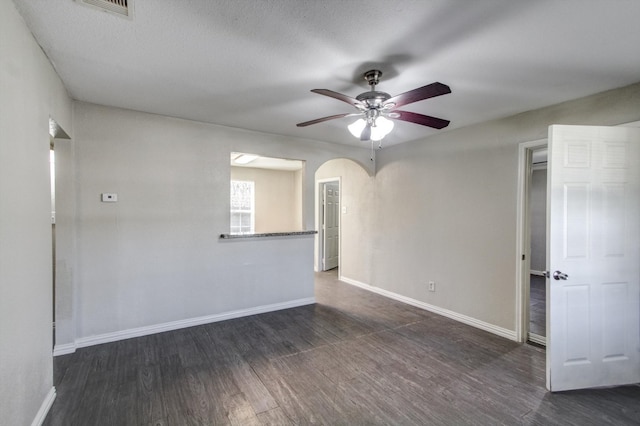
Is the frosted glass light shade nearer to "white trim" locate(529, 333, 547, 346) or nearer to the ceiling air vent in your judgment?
the ceiling air vent

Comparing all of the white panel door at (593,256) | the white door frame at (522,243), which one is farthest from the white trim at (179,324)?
the white panel door at (593,256)

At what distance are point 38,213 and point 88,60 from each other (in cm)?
111

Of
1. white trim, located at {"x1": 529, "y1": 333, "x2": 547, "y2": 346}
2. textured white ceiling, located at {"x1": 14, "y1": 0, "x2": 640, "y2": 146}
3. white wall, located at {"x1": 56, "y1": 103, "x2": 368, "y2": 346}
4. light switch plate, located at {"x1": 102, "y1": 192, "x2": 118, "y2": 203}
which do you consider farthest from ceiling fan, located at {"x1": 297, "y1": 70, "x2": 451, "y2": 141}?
white trim, located at {"x1": 529, "y1": 333, "x2": 547, "y2": 346}

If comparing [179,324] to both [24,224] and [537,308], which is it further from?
[537,308]

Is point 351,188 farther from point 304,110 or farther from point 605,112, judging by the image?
point 605,112

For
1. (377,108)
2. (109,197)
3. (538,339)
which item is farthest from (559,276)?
(109,197)

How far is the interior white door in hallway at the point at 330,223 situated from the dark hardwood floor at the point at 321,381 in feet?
10.4

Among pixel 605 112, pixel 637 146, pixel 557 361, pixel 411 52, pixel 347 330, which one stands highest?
pixel 411 52

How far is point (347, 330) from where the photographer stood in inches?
134

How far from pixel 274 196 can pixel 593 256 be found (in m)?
5.91

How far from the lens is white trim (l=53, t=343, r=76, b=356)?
9.08ft

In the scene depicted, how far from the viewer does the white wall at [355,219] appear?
5.12 meters

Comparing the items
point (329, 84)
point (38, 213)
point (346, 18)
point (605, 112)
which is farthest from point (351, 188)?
point (38, 213)

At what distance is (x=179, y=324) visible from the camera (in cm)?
340
